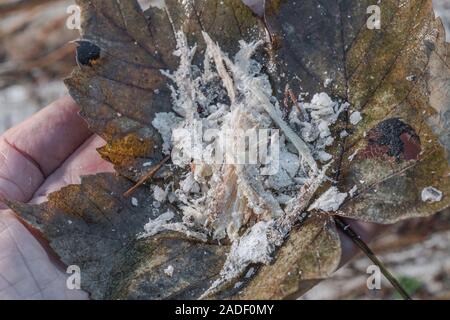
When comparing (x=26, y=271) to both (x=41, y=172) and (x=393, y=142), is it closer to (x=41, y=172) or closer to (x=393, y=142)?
(x=41, y=172)

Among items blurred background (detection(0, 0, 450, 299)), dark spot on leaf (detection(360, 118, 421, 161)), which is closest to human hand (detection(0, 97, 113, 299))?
dark spot on leaf (detection(360, 118, 421, 161))

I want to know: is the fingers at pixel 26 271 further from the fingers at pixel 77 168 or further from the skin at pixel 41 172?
the fingers at pixel 77 168

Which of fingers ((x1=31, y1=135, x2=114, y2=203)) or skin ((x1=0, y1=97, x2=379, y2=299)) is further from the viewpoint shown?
fingers ((x1=31, y1=135, x2=114, y2=203))

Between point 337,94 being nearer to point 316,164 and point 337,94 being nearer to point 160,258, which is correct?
point 316,164

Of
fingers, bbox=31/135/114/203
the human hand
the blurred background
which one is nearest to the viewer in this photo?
the human hand

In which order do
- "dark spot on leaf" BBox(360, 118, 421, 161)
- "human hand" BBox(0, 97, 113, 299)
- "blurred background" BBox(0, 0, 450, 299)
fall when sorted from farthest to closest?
"blurred background" BBox(0, 0, 450, 299), "human hand" BBox(0, 97, 113, 299), "dark spot on leaf" BBox(360, 118, 421, 161)

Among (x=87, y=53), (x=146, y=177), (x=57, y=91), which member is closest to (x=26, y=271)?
(x=146, y=177)

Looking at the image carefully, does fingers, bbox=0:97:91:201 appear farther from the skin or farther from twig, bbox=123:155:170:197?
twig, bbox=123:155:170:197
